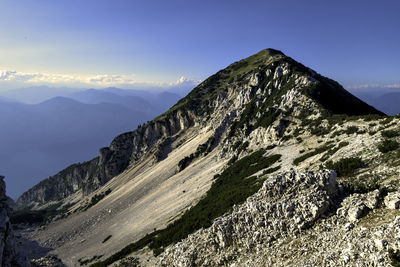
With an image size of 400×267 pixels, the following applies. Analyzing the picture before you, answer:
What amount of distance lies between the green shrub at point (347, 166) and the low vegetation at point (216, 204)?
10.5 metres

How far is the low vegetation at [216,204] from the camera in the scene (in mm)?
31516

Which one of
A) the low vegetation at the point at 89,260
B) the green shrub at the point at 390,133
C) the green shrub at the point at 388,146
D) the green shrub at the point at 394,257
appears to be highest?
the green shrub at the point at 390,133

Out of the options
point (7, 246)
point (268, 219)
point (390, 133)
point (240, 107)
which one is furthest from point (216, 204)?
point (240, 107)

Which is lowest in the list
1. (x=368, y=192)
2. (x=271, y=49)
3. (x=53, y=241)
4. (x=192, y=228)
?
(x=53, y=241)

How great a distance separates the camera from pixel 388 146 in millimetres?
21234

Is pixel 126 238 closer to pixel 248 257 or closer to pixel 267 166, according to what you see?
pixel 267 166

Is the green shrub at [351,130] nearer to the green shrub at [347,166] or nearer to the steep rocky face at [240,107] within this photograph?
the green shrub at [347,166]

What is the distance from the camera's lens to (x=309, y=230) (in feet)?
55.1

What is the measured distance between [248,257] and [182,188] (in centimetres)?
4240

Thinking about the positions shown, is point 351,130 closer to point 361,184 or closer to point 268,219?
point 361,184

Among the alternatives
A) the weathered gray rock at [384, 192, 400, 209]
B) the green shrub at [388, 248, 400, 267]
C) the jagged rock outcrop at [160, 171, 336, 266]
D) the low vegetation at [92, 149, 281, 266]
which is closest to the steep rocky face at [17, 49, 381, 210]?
the low vegetation at [92, 149, 281, 266]

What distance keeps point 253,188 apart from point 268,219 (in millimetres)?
12422

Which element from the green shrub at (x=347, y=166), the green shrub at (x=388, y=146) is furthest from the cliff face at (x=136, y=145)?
the green shrub at (x=388, y=146)

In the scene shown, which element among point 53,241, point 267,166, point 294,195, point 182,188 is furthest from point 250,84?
point 53,241
